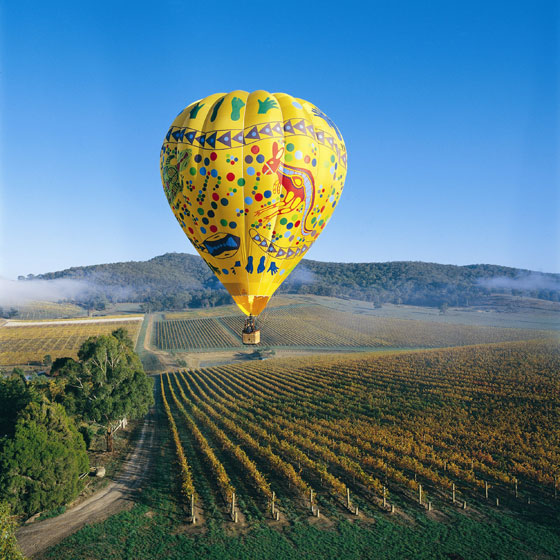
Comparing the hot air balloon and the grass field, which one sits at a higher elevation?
the hot air balloon

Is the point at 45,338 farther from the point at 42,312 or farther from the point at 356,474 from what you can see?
Answer: the point at 356,474

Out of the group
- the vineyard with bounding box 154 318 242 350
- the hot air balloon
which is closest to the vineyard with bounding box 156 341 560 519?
the hot air balloon

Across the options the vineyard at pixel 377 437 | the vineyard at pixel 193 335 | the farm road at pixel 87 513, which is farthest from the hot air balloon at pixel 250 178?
the vineyard at pixel 193 335

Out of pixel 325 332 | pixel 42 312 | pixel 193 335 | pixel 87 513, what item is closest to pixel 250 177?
pixel 87 513

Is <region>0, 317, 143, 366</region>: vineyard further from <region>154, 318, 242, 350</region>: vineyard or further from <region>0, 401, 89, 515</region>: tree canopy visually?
<region>0, 401, 89, 515</region>: tree canopy

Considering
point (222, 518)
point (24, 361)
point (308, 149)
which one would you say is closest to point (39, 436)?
point (222, 518)

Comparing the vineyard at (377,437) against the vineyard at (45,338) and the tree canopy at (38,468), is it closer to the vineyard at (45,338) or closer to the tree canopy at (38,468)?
the tree canopy at (38,468)
